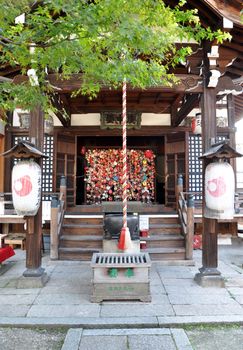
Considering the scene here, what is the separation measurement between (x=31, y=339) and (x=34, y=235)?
7.16 feet

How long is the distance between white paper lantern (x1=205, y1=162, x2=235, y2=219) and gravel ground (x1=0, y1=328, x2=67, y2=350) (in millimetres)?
3240

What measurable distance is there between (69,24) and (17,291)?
4.55m

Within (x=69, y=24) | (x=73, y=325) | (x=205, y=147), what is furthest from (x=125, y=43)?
(x=73, y=325)

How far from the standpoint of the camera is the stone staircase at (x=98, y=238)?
734 centimetres

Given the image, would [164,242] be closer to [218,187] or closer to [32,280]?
[218,187]

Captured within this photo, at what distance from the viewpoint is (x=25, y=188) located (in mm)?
5133

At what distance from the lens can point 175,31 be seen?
4199 mm

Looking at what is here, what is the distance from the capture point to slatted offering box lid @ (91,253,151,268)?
15.4ft

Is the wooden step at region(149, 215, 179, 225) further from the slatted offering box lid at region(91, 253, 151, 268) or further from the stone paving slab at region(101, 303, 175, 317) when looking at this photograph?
the stone paving slab at region(101, 303, 175, 317)

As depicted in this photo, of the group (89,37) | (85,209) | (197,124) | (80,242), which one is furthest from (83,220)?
(89,37)

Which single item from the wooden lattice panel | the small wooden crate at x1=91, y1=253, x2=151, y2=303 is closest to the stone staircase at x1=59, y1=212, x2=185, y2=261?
the wooden lattice panel

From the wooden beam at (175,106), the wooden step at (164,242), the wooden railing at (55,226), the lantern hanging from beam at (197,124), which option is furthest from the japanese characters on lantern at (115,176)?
the wooden step at (164,242)

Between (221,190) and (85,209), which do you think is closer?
(221,190)

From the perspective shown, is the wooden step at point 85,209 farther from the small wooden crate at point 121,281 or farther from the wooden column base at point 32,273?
the small wooden crate at point 121,281
